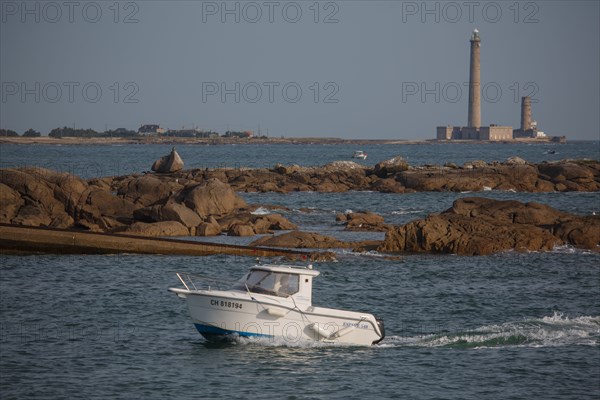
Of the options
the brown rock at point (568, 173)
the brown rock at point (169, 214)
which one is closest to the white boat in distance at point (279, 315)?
the brown rock at point (169, 214)

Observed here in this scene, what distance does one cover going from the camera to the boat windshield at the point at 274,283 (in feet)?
77.6

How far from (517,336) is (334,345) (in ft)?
16.4

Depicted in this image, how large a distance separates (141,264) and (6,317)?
856 centimetres

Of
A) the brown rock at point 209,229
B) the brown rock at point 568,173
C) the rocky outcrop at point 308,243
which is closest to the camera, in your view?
the rocky outcrop at point 308,243

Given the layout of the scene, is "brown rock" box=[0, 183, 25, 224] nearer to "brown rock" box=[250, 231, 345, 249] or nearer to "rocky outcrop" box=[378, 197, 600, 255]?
"brown rock" box=[250, 231, 345, 249]

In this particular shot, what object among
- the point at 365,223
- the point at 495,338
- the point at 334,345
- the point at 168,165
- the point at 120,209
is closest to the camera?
the point at 334,345

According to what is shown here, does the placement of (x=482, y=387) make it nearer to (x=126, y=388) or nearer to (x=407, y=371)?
(x=407, y=371)

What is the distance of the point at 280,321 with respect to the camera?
2325 cm

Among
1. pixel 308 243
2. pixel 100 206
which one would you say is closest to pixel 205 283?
pixel 308 243

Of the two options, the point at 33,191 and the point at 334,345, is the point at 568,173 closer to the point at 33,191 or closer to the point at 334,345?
the point at 33,191

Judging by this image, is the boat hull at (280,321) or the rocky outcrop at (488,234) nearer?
the boat hull at (280,321)

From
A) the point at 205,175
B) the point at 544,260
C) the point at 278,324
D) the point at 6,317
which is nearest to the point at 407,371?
the point at 278,324
